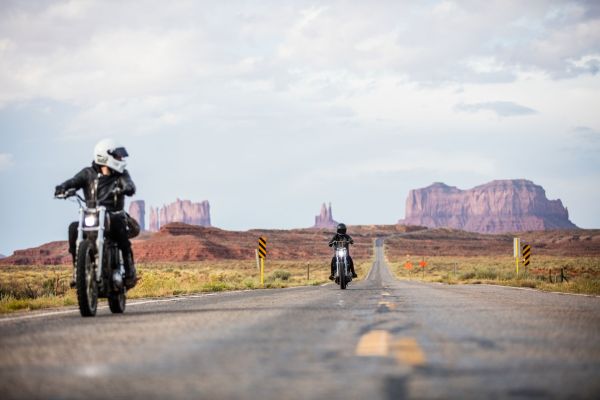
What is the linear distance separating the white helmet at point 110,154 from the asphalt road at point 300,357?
6.90ft

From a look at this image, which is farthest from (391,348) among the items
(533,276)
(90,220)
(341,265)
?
(533,276)

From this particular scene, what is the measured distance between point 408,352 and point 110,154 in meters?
5.80

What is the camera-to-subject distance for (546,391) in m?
3.92

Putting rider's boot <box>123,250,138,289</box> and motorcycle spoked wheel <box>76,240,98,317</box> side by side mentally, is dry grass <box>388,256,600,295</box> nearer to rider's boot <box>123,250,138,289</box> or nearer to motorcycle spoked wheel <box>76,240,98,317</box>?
rider's boot <box>123,250,138,289</box>

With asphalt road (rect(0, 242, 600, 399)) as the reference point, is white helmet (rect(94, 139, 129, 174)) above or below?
above

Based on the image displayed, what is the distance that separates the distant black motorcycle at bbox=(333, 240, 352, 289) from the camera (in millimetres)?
21094

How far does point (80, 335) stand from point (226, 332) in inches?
55.0

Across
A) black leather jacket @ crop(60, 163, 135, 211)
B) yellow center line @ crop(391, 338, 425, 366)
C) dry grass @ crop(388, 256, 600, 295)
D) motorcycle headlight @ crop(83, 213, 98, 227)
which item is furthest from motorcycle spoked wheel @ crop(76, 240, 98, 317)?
dry grass @ crop(388, 256, 600, 295)

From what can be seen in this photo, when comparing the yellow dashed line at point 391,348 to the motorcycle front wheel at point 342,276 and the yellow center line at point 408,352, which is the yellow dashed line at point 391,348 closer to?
the yellow center line at point 408,352

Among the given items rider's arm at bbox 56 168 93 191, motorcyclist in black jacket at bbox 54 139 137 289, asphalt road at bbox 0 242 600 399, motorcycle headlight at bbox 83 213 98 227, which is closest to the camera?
asphalt road at bbox 0 242 600 399

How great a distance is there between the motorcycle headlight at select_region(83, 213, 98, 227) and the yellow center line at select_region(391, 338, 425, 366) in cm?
468

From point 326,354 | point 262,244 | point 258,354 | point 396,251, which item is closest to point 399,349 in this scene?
point 326,354

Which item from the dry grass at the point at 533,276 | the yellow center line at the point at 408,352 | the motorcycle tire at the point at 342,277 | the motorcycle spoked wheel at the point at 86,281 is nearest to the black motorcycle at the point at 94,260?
the motorcycle spoked wheel at the point at 86,281

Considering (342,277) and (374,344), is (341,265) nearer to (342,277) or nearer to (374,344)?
(342,277)
